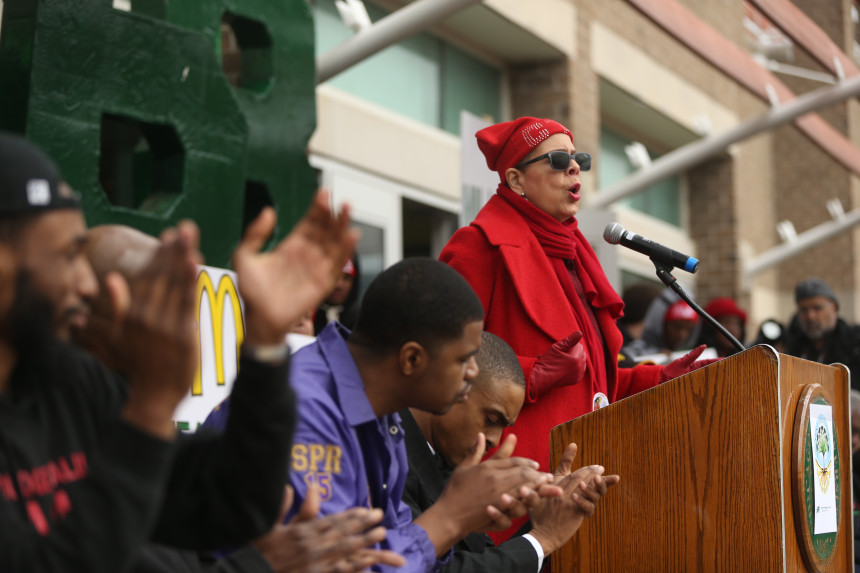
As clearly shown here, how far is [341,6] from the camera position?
700 cm

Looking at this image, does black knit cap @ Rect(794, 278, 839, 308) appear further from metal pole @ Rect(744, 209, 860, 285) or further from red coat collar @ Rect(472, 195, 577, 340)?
metal pole @ Rect(744, 209, 860, 285)

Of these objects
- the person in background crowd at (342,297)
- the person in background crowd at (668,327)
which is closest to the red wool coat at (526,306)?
the person in background crowd at (342,297)

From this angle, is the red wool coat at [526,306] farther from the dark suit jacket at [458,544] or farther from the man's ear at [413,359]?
the man's ear at [413,359]

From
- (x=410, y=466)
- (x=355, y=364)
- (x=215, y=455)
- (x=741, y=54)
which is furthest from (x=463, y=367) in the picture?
(x=741, y=54)

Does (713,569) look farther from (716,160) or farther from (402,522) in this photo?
(716,160)

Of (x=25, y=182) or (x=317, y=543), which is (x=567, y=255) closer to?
(x=317, y=543)

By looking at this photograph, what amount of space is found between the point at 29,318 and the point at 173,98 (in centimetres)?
273

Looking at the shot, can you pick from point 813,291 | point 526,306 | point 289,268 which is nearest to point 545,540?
point 526,306

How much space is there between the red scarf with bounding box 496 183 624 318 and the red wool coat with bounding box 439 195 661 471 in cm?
4

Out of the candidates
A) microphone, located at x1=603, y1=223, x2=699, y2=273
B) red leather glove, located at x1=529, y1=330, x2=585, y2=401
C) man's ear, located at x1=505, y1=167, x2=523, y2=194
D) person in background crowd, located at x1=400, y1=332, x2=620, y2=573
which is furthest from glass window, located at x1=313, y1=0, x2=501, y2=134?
person in background crowd, located at x1=400, y1=332, x2=620, y2=573

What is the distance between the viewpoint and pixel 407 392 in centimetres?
266

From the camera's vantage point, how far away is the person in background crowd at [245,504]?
1.82 meters

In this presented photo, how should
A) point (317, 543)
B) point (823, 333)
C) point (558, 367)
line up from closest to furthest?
point (317, 543)
point (558, 367)
point (823, 333)

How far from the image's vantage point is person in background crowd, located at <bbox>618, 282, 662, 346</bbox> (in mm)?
7078
